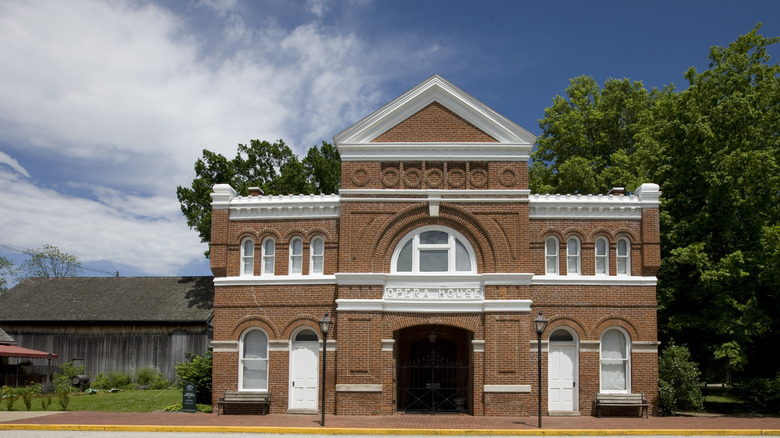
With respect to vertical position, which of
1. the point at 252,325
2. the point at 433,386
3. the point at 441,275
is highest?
the point at 441,275

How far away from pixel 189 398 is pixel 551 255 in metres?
12.6

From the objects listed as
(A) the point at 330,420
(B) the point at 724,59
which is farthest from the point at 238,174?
(B) the point at 724,59

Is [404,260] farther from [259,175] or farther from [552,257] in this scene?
[259,175]

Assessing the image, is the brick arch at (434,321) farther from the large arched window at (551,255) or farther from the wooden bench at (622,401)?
the wooden bench at (622,401)

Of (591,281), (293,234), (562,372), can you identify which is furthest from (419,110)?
(562,372)

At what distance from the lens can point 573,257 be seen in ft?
72.4

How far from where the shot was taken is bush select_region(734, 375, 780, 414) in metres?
22.2

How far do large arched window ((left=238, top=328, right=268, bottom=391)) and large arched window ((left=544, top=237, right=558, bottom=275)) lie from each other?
9.42m

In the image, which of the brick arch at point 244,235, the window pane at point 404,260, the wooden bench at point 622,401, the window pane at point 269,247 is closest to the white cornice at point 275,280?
the window pane at point 269,247

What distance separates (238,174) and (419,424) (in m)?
24.5

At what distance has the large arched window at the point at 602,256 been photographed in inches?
869

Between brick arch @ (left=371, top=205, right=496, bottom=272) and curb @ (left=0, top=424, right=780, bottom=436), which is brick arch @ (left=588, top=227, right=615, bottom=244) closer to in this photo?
brick arch @ (left=371, top=205, right=496, bottom=272)

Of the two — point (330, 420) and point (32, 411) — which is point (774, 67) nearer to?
point (330, 420)

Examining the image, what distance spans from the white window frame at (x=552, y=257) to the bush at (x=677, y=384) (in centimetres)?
453
